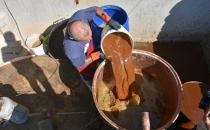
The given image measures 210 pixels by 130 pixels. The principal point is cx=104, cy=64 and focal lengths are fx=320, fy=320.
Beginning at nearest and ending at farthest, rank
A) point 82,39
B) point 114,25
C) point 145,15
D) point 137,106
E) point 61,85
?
1. point 114,25
2. point 82,39
3. point 137,106
4. point 145,15
5. point 61,85

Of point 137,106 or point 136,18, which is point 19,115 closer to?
point 137,106

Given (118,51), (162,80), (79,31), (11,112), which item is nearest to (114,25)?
(118,51)

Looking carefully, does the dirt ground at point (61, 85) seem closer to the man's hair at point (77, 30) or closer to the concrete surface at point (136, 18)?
the concrete surface at point (136, 18)

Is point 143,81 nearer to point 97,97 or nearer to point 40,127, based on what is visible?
point 97,97

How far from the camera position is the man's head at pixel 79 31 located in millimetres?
4145

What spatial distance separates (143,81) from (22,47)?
93.0 inches

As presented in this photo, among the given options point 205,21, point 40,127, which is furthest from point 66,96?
point 205,21

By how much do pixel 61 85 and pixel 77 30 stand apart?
1.46 m

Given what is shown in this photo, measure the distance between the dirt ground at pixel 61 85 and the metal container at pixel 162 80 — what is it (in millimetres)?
801

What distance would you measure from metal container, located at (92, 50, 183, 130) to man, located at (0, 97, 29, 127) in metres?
1.29

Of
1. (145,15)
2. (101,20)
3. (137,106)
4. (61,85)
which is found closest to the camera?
(137,106)

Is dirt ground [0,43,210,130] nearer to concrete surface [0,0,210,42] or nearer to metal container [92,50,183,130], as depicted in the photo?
concrete surface [0,0,210,42]

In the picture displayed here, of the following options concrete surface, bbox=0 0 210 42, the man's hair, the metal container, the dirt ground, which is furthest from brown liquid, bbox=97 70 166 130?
concrete surface, bbox=0 0 210 42

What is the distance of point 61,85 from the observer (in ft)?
17.5
